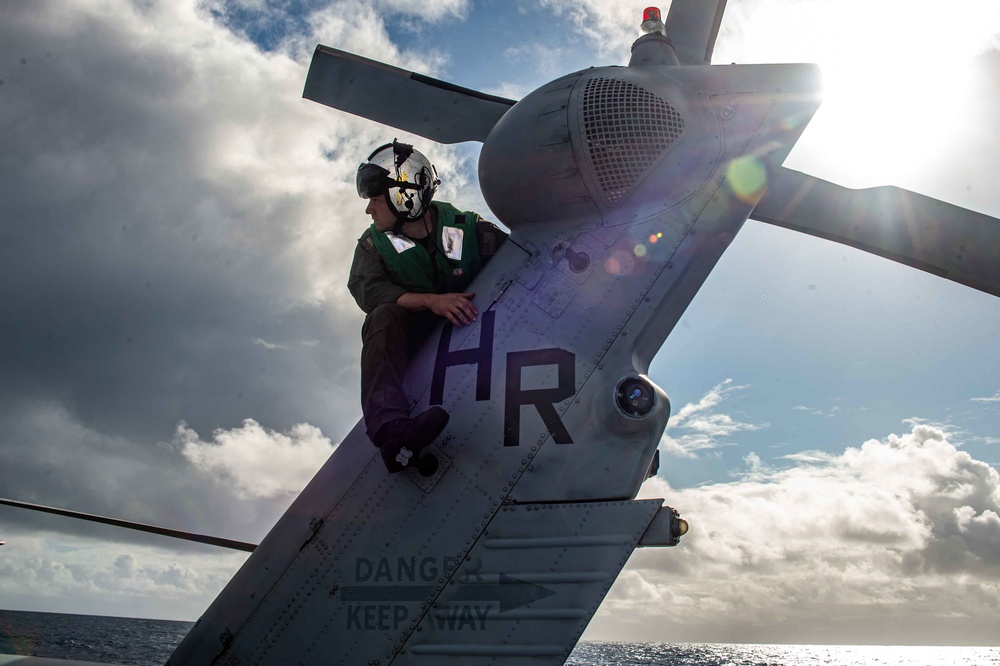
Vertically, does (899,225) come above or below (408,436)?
above

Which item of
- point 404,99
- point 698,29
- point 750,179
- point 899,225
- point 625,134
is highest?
point 698,29

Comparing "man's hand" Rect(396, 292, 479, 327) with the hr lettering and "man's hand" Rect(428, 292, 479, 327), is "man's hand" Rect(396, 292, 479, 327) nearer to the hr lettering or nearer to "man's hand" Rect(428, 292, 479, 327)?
"man's hand" Rect(428, 292, 479, 327)

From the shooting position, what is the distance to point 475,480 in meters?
3.78

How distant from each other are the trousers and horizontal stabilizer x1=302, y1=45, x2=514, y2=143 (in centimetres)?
181

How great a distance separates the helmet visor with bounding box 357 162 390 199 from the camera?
459 centimetres

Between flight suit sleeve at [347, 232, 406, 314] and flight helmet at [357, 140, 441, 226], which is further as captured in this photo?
flight helmet at [357, 140, 441, 226]

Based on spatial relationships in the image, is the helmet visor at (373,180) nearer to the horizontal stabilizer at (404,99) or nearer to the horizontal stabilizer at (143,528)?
the horizontal stabilizer at (404,99)

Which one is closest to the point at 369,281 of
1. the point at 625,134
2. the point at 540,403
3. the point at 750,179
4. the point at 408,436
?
the point at 408,436

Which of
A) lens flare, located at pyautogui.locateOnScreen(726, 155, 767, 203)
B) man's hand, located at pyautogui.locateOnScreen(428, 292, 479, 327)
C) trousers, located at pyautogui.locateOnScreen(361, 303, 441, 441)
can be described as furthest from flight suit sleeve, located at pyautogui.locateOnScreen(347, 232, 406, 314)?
lens flare, located at pyautogui.locateOnScreen(726, 155, 767, 203)

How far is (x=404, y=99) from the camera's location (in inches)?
213

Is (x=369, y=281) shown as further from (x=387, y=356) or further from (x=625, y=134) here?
(x=625, y=134)

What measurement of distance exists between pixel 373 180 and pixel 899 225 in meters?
3.21

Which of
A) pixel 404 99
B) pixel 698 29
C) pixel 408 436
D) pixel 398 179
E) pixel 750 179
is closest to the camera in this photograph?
pixel 408 436

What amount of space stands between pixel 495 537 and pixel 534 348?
1079 millimetres
